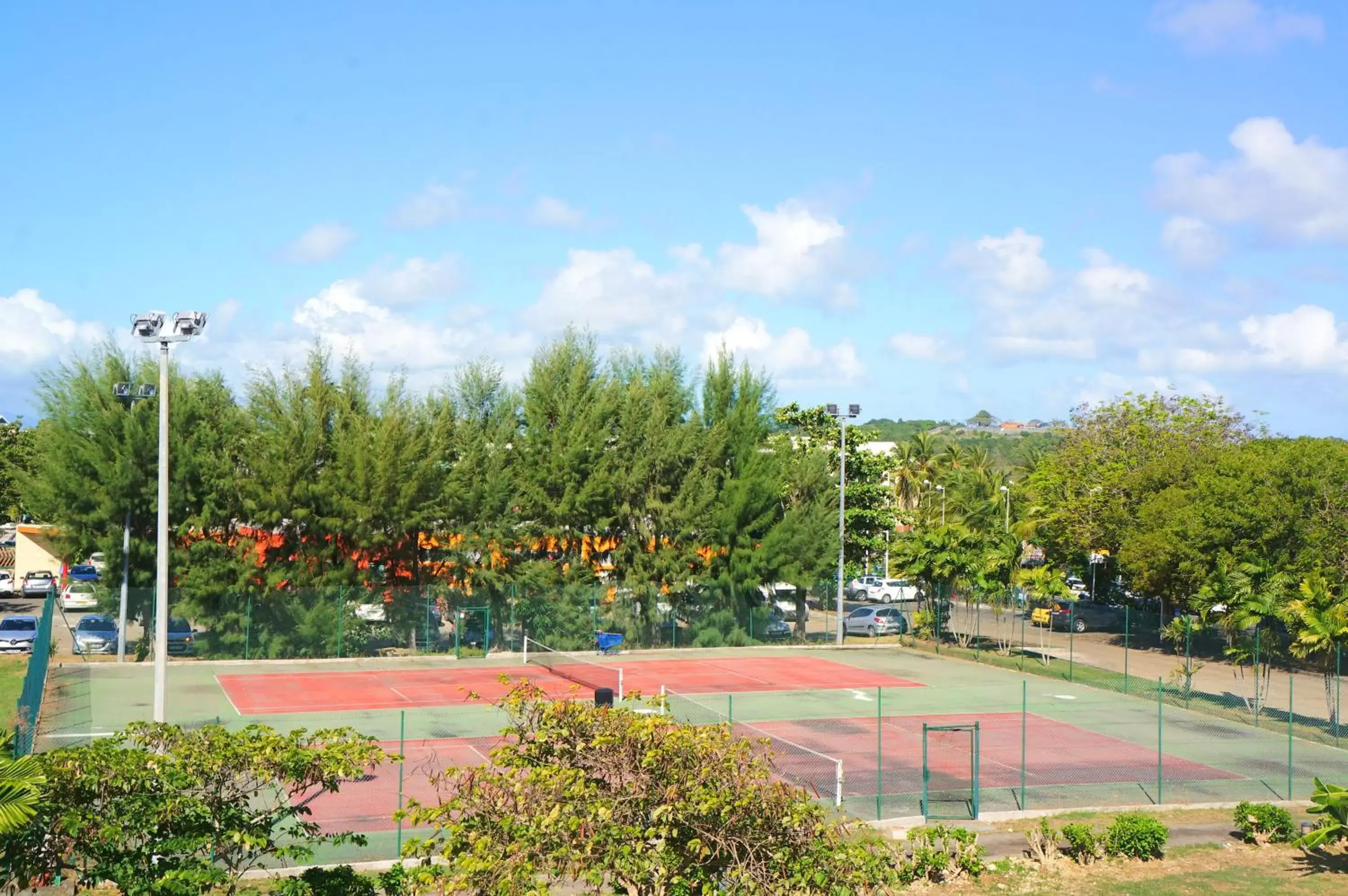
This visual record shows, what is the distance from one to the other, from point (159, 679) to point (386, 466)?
2193 cm

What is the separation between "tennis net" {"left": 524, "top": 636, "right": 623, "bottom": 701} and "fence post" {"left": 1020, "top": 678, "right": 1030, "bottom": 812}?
1040 cm

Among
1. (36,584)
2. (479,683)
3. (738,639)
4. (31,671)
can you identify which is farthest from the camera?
(36,584)

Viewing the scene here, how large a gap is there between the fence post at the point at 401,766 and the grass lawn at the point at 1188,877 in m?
8.59

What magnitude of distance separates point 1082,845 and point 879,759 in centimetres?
413

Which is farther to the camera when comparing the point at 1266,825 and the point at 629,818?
the point at 1266,825

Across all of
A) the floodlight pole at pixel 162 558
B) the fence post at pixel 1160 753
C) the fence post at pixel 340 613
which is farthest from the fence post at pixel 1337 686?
the fence post at pixel 340 613

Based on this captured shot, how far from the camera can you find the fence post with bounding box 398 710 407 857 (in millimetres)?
12805

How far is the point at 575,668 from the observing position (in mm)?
41656

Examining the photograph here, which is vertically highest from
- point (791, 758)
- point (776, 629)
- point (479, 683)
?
point (776, 629)

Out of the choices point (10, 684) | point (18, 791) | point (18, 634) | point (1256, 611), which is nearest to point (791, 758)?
point (1256, 611)

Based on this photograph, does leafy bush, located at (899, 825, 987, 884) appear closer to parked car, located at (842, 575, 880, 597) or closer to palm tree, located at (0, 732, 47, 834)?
palm tree, located at (0, 732, 47, 834)

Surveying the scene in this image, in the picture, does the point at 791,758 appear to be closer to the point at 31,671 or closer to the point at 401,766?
the point at 401,766

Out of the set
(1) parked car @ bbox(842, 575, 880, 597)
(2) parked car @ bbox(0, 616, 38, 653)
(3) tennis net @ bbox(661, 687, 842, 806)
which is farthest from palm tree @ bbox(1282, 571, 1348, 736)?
(2) parked car @ bbox(0, 616, 38, 653)

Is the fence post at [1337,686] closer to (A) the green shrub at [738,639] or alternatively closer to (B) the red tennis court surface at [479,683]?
A: (B) the red tennis court surface at [479,683]
